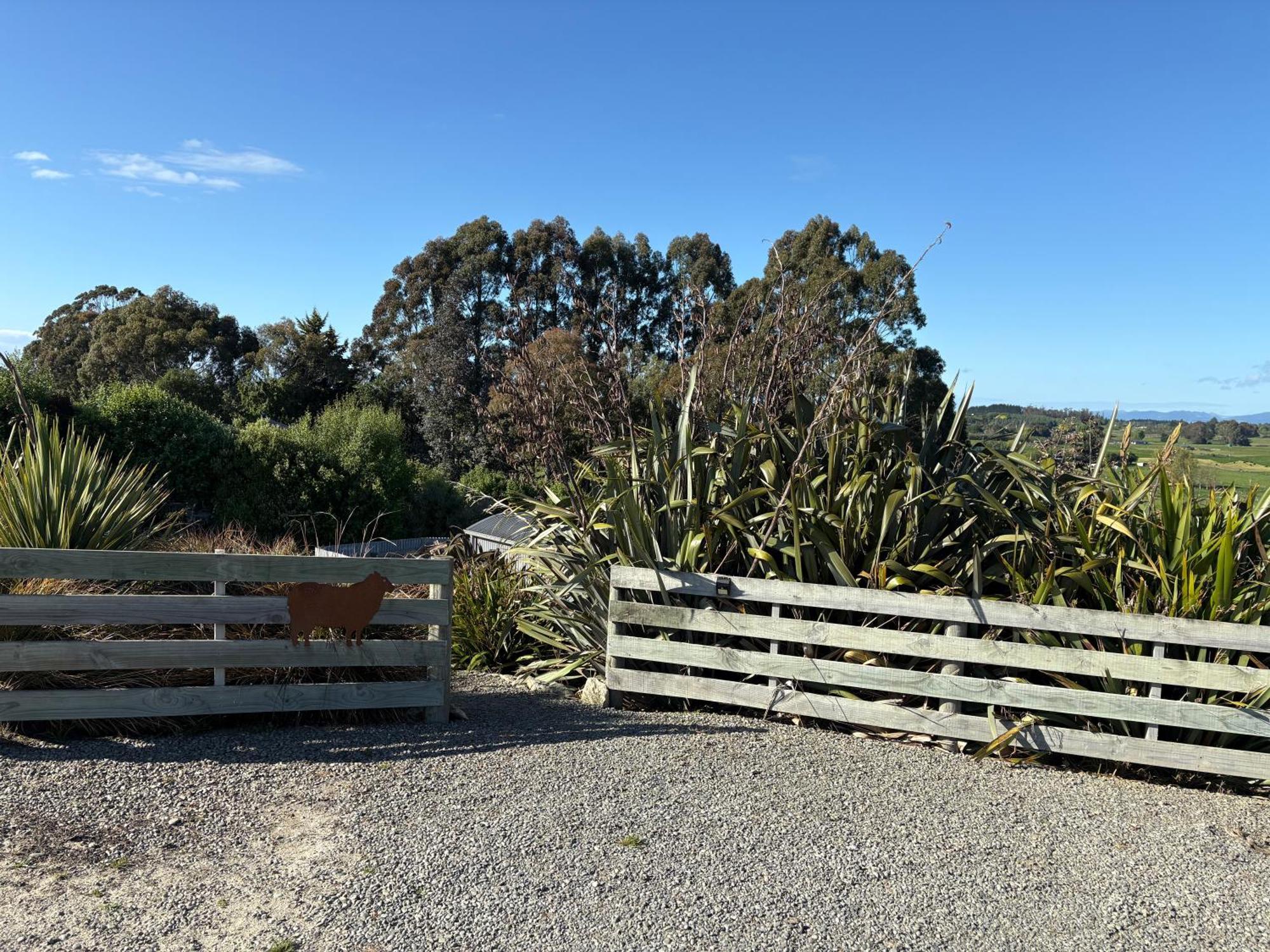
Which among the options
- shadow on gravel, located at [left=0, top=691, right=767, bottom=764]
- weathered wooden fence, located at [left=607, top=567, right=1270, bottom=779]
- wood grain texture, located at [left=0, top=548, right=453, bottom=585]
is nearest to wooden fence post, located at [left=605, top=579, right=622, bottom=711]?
weathered wooden fence, located at [left=607, top=567, right=1270, bottom=779]

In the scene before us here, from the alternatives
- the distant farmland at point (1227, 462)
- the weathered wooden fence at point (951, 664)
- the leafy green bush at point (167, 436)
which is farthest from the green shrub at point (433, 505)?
the weathered wooden fence at point (951, 664)

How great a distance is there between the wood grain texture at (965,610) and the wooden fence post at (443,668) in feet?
3.92

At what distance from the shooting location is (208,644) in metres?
5.20

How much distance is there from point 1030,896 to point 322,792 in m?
3.28

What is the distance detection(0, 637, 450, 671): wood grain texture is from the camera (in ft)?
16.4

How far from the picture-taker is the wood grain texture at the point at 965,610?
16.5 feet

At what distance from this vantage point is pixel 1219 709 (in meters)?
4.96

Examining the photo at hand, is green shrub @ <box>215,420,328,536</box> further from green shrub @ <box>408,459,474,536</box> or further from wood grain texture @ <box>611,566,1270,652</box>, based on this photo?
wood grain texture @ <box>611,566,1270,652</box>

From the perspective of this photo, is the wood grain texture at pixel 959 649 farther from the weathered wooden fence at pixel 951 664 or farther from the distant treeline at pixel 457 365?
the distant treeline at pixel 457 365

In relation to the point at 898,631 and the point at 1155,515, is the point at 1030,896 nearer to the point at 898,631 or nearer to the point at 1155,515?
the point at 898,631

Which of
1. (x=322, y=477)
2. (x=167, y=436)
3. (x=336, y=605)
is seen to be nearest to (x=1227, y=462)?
(x=336, y=605)

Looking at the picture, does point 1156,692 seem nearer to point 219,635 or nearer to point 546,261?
point 219,635

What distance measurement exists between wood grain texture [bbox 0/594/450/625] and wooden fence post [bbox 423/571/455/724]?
0.34 m

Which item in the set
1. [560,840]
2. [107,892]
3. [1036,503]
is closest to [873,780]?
[560,840]
